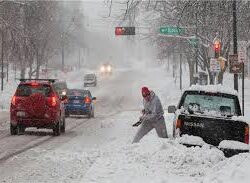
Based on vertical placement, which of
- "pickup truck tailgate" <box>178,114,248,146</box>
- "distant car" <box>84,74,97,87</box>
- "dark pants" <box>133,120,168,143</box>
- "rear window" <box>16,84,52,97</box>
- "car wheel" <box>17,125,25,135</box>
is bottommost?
"distant car" <box>84,74,97,87</box>

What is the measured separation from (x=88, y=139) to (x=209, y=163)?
816 cm

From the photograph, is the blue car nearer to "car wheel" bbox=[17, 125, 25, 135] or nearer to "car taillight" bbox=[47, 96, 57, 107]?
"car wheel" bbox=[17, 125, 25, 135]

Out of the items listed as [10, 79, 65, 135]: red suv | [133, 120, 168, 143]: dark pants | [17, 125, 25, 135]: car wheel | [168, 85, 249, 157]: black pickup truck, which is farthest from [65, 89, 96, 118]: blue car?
[168, 85, 249, 157]: black pickup truck

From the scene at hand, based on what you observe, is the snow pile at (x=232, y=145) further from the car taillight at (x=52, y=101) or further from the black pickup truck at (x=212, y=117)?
the car taillight at (x=52, y=101)

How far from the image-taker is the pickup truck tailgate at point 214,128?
12586mm

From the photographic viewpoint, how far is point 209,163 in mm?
11727

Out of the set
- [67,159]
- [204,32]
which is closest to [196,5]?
[67,159]

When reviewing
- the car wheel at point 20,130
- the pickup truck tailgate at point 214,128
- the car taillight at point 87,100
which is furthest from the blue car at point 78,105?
the pickup truck tailgate at point 214,128

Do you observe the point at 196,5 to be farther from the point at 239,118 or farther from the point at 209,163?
the point at 209,163

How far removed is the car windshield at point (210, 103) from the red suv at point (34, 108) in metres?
7.71

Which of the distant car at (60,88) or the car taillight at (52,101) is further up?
the car taillight at (52,101)

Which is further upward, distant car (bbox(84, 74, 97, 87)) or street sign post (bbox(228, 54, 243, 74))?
street sign post (bbox(228, 54, 243, 74))

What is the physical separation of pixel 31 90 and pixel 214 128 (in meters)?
9.32

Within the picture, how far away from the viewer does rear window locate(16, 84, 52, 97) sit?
20406mm
